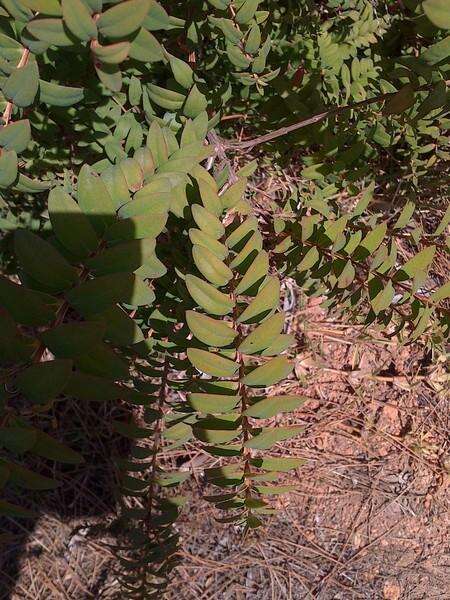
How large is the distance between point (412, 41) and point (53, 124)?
3.21ft

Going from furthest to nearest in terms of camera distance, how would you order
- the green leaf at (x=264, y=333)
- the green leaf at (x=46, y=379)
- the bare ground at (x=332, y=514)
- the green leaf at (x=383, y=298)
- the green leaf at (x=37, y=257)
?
the bare ground at (x=332, y=514)
the green leaf at (x=383, y=298)
the green leaf at (x=264, y=333)
the green leaf at (x=37, y=257)
the green leaf at (x=46, y=379)

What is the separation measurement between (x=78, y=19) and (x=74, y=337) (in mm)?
332

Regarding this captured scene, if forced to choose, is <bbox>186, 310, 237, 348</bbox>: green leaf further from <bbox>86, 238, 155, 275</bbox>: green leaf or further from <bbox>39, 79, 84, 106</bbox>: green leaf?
<bbox>39, 79, 84, 106</bbox>: green leaf

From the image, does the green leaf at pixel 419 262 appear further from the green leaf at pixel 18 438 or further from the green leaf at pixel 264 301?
the green leaf at pixel 18 438

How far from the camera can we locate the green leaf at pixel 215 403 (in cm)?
75

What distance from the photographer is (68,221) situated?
689 mm

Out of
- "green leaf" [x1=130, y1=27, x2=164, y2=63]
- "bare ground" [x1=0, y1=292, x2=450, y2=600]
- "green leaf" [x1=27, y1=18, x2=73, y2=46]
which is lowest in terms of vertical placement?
"bare ground" [x1=0, y1=292, x2=450, y2=600]

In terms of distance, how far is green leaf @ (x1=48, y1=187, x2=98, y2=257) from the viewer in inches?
27.0

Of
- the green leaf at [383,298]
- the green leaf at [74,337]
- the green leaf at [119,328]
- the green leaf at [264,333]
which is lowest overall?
Result: the green leaf at [383,298]

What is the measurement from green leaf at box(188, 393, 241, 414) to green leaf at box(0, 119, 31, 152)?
402 millimetres

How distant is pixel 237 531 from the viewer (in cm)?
198


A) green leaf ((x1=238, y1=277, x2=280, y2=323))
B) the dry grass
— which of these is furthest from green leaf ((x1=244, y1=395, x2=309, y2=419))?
the dry grass

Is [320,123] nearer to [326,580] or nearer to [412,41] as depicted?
[412,41]

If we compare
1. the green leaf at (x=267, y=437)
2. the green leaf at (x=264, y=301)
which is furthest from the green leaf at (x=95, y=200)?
the green leaf at (x=267, y=437)
